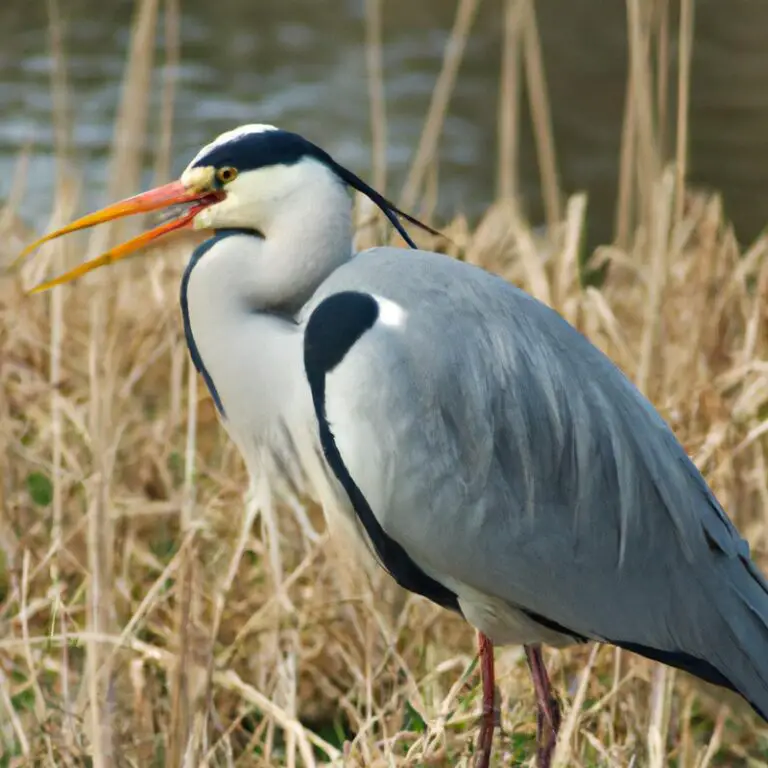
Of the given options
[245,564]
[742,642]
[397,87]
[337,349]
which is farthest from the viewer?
[397,87]

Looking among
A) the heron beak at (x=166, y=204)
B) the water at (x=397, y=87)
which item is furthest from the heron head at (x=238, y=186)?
the water at (x=397, y=87)

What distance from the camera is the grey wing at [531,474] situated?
1921 mm

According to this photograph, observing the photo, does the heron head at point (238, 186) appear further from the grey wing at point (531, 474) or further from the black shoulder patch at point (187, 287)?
the grey wing at point (531, 474)

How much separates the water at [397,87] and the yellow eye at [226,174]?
3.94 m

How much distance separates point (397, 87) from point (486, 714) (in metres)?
6.44

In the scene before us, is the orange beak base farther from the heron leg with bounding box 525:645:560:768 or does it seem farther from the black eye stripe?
the heron leg with bounding box 525:645:560:768

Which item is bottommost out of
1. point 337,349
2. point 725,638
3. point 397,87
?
point 725,638

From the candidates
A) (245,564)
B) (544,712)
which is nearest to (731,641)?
(544,712)

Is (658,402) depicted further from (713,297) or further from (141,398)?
(141,398)

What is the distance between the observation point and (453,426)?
1.94 meters

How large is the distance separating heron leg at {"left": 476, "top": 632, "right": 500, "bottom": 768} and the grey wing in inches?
3.8

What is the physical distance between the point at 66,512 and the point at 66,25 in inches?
275

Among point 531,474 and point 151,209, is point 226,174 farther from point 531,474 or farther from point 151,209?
point 531,474

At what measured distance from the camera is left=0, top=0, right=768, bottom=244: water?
23.6ft
